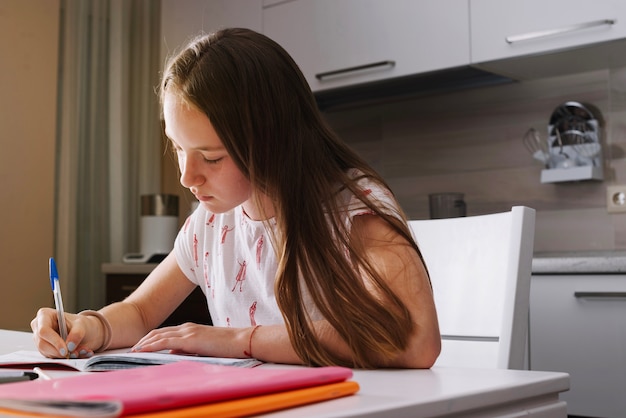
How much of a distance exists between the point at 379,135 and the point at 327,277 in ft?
7.34

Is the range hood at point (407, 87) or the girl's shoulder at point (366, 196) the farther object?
the range hood at point (407, 87)

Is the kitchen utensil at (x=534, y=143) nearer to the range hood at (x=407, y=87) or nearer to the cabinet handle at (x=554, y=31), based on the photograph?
the range hood at (x=407, y=87)

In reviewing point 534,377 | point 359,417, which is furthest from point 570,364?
point 359,417

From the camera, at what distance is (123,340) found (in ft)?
4.26

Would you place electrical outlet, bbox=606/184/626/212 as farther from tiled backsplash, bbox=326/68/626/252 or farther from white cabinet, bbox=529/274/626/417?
white cabinet, bbox=529/274/626/417

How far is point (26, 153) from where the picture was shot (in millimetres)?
3359

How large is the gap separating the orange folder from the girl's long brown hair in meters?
0.34

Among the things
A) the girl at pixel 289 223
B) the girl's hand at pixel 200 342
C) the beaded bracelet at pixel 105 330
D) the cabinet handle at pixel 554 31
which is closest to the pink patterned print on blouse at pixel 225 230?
the girl at pixel 289 223

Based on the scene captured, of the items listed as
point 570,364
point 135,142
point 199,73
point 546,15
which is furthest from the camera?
point 135,142

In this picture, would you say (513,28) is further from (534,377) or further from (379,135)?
(534,377)

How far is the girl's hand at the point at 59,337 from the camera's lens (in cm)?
112

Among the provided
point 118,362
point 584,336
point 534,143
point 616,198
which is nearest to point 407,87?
point 534,143

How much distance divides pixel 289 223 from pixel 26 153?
101 inches

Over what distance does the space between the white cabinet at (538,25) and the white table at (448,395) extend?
5.69 feet
